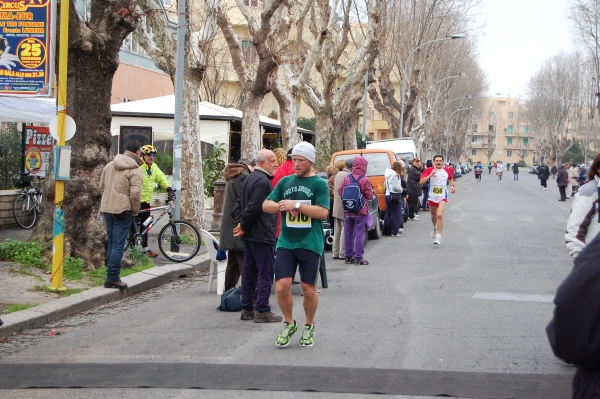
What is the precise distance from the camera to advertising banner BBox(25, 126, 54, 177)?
1622 cm

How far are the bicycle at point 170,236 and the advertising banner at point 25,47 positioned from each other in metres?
2.69

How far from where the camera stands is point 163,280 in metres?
11.3

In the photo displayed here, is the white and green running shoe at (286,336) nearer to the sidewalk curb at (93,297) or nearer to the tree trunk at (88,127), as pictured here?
the sidewalk curb at (93,297)

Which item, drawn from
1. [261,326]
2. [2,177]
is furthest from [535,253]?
[2,177]

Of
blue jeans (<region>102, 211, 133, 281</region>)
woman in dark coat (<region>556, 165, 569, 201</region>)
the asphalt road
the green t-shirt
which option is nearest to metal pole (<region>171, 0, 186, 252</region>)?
the asphalt road

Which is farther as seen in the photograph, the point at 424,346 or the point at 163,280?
the point at 163,280

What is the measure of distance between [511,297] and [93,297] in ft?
17.4

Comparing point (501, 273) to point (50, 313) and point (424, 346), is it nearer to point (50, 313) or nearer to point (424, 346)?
point (424, 346)

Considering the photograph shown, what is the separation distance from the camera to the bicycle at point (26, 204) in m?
15.6

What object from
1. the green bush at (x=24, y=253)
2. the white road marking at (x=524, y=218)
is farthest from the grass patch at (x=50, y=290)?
the white road marking at (x=524, y=218)

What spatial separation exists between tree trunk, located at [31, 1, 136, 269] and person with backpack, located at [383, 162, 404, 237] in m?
7.89

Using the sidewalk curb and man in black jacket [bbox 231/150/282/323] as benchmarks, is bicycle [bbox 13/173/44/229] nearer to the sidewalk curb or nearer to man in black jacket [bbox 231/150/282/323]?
the sidewalk curb

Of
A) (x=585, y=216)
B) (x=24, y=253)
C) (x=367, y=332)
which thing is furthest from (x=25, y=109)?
(x=585, y=216)

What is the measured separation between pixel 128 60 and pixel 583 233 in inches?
1154
